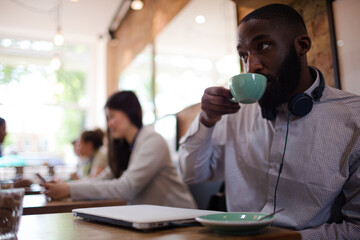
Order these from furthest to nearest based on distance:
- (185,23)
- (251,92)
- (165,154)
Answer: (185,23)
(165,154)
(251,92)

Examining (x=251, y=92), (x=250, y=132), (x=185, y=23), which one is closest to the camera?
(x=251, y=92)

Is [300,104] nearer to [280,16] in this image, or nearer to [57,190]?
[280,16]

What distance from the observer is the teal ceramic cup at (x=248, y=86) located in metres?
0.91

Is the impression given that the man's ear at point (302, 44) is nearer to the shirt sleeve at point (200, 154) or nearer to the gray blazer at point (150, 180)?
the shirt sleeve at point (200, 154)

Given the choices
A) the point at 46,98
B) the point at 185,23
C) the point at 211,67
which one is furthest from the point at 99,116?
the point at 211,67

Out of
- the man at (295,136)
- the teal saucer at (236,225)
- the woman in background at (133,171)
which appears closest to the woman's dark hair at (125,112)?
the woman in background at (133,171)

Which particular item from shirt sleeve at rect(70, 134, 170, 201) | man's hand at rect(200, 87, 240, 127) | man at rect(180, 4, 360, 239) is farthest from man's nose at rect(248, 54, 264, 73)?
shirt sleeve at rect(70, 134, 170, 201)

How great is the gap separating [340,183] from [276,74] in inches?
15.2

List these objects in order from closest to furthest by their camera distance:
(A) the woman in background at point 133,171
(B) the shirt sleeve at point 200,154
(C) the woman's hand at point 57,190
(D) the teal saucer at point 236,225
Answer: (D) the teal saucer at point 236,225, (B) the shirt sleeve at point 200,154, (C) the woman's hand at point 57,190, (A) the woman in background at point 133,171

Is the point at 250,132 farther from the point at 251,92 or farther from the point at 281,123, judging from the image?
the point at 251,92

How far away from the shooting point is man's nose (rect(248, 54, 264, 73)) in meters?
1.10

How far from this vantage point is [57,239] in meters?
0.68

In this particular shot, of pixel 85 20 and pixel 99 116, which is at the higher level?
pixel 85 20

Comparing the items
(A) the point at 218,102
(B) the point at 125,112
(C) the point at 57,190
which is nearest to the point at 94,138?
(B) the point at 125,112
